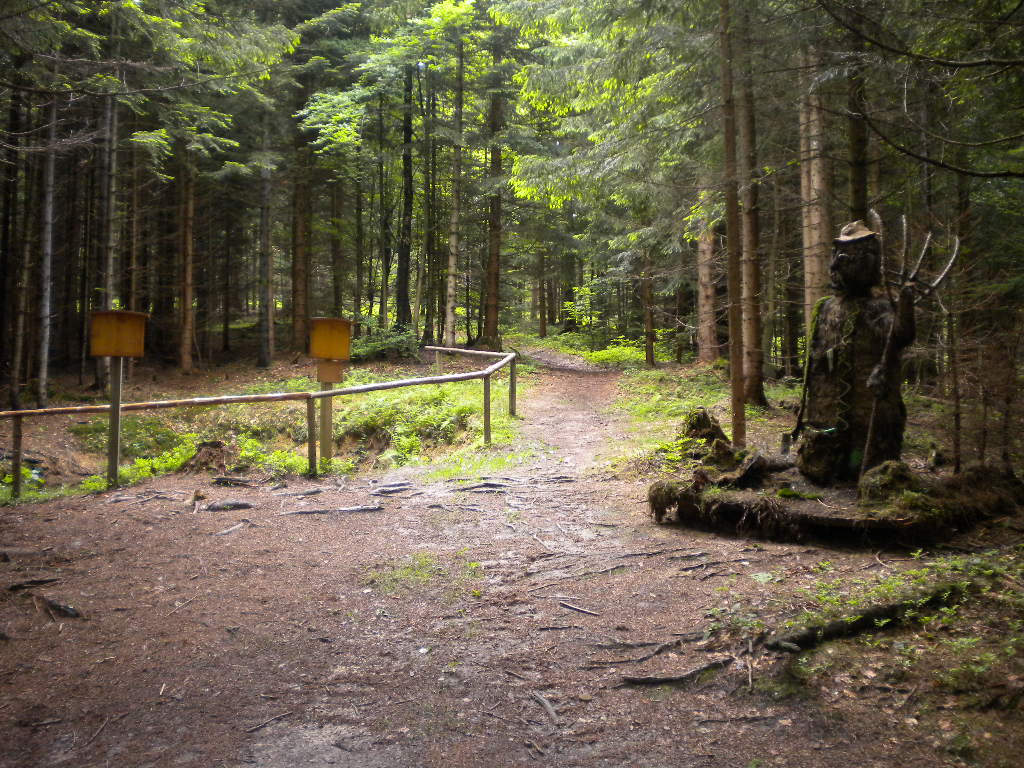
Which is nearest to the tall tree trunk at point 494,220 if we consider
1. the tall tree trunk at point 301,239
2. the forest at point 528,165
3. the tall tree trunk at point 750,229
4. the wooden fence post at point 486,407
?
the forest at point 528,165

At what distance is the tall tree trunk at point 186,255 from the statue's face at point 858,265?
18.8 metres

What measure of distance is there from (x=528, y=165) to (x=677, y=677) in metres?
13.3

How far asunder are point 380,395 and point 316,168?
1086 centimetres

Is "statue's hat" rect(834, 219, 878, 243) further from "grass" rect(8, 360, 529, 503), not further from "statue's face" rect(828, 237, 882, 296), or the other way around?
"grass" rect(8, 360, 529, 503)

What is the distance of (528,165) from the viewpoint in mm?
14586

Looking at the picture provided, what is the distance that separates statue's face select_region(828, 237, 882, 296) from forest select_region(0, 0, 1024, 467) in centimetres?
32

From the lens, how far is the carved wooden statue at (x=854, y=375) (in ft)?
16.9

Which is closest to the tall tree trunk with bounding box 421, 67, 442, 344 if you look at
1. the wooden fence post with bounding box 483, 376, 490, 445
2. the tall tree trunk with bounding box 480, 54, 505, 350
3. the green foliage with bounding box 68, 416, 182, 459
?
the tall tree trunk with bounding box 480, 54, 505, 350

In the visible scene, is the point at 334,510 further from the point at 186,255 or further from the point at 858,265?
the point at 186,255

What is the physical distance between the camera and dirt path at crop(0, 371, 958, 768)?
2654mm

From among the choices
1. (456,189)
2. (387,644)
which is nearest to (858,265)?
(387,644)

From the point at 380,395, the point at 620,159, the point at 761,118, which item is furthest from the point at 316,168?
the point at 761,118

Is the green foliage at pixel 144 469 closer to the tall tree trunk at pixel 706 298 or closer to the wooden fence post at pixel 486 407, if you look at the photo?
the wooden fence post at pixel 486 407

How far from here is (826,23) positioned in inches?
254
